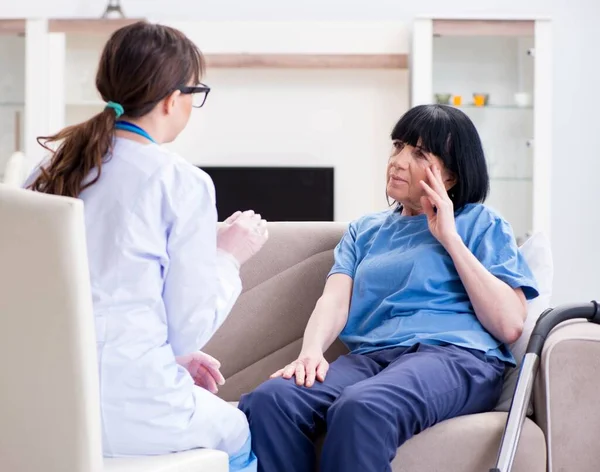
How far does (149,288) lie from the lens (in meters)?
1.41

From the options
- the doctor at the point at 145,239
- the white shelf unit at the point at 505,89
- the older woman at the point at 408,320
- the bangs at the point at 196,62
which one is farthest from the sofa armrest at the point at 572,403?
the white shelf unit at the point at 505,89

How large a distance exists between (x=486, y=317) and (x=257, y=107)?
11.4 feet

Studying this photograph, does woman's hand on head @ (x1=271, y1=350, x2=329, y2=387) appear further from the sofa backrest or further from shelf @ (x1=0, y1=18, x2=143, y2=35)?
shelf @ (x1=0, y1=18, x2=143, y2=35)

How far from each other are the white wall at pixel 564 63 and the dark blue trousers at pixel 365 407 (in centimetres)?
352

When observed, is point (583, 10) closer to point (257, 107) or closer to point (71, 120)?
point (257, 107)

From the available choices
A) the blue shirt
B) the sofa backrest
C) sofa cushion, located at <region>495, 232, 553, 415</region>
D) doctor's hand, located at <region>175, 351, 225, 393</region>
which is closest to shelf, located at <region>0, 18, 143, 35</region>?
the sofa backrest

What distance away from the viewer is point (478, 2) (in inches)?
211

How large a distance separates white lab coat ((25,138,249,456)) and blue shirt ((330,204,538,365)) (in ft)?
2.12

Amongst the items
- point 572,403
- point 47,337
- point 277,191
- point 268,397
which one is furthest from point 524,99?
point 47,337

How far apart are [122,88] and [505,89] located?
3.87 meters

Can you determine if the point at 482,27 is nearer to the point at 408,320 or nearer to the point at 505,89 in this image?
the point at 505,89

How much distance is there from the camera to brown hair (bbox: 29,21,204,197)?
1.46 m

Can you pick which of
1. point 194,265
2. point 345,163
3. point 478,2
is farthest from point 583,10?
point 194,265

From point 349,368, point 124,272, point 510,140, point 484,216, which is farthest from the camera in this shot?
point 510,140
